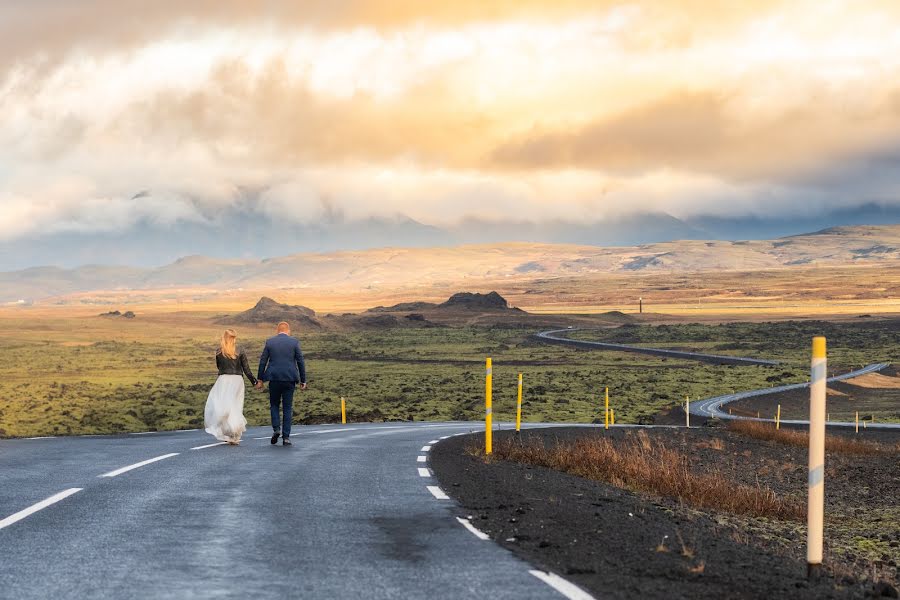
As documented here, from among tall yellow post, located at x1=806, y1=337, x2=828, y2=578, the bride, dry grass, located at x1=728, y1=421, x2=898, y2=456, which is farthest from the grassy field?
tall yellow post, located at x1=806, y1=337, x2=828, y2=578

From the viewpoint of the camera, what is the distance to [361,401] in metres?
56.6

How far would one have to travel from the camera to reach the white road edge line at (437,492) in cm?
1267

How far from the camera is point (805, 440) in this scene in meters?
34.2

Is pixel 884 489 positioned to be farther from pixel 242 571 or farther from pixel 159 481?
pixel 242 571

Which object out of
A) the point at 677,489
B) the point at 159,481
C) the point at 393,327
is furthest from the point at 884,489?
the point at 393,327

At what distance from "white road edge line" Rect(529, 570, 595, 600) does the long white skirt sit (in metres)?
12.7

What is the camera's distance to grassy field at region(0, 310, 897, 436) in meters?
49.0

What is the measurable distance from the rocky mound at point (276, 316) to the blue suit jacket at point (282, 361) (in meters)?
137

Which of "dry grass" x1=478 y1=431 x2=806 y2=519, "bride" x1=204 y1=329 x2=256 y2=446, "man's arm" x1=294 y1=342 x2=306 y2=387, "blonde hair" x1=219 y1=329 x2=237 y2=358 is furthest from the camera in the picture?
"bride" x1=204 y1=329 x2=256 y2=446

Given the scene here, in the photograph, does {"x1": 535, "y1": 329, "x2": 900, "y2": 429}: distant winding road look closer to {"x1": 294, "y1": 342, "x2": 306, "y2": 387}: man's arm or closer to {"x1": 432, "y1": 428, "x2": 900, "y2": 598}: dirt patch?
{"x1": 432, "y1": 428, "x2": 900, "y2": 598}: dirt patch

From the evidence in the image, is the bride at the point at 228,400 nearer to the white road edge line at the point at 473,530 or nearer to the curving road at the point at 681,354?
Result: the white road edge line at the point at 473,530

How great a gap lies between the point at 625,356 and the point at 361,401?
45.5 metres

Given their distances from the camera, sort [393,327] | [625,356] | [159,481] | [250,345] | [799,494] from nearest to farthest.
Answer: [159,481], [799,494], [625,356], [250,345], [393,327]

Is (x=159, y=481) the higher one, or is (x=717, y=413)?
(x=159, y=481)
